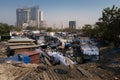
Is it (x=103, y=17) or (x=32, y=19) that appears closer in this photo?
(x=103, y=17)

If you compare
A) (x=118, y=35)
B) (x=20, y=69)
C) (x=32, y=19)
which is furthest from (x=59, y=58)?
(x=32, y=19)

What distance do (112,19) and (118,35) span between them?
101 inches

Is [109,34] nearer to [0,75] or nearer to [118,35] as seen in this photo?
[118,35]

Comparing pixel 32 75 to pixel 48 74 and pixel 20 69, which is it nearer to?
pixel 48 74

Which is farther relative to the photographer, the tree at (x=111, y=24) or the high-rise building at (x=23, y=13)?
the high-rise building at (x=23, y=13)

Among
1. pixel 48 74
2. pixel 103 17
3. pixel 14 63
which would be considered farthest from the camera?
pixel 103 17

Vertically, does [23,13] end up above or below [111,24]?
above

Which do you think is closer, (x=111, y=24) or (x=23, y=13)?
(x=111, y=24)

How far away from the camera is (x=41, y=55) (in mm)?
24719

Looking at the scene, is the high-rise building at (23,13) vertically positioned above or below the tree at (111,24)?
above

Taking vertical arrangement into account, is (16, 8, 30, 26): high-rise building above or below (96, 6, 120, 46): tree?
above

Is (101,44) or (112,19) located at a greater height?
(112,19)

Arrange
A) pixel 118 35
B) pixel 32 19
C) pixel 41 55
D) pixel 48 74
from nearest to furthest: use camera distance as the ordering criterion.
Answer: pixel 48 74 → pixel 41 55 → pixel 118 35 → pixel 32 19

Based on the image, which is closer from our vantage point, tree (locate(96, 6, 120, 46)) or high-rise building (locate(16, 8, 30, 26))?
tree (locate(96, 6, 120, 46))
